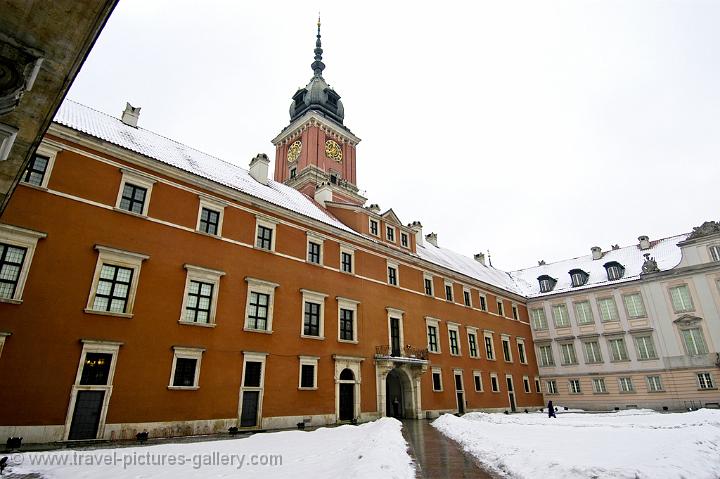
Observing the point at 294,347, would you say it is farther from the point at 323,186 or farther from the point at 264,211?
the point at 323,186

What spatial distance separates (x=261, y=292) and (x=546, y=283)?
3627cm

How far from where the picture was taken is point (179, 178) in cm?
1995

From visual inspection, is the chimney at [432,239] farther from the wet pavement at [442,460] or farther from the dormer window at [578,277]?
the wet pavement at [442,460]

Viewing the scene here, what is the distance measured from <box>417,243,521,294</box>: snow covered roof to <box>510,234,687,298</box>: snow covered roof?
203 centimetres

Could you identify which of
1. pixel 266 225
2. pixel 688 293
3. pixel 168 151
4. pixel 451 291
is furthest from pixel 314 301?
pixel 688 293

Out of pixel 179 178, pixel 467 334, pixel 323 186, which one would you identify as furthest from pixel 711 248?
pixel 179 178

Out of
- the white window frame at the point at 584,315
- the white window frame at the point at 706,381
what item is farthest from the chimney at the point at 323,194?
the white window frame at the point at 706,381

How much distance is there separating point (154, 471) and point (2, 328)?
30.4 feet

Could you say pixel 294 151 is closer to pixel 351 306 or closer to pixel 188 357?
pixel 351 306

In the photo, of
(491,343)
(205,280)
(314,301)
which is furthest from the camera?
(491,343)

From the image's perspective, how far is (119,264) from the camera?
16750mm

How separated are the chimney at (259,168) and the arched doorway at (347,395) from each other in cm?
1466

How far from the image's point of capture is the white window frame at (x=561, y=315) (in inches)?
1651

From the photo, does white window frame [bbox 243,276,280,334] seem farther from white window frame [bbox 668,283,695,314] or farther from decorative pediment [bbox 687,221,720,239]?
decorative pediment [bbox 687,221,720,239]
